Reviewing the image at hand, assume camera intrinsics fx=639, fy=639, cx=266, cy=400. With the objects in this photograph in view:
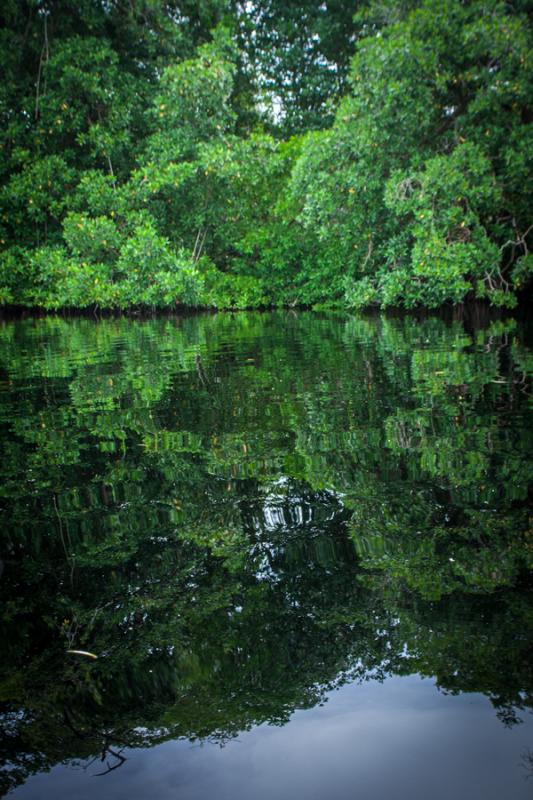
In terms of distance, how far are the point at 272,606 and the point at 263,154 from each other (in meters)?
20.4

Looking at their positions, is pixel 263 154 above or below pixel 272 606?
above

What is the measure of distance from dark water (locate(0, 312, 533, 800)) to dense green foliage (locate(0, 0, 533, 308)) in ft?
35.2

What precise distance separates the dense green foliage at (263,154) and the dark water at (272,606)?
10718 millimetres

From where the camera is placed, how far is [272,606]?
6.29 ft

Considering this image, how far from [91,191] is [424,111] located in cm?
1059

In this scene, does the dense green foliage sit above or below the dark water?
above

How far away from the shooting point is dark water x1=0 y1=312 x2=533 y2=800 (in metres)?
1.30

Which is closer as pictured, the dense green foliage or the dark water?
the dark water

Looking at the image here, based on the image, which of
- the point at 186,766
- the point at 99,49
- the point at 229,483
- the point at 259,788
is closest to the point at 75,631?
the point at 186,766

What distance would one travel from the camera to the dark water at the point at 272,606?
130cm

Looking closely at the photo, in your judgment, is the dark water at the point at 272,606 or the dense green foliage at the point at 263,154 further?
the dense green foliage at the point at 263,154

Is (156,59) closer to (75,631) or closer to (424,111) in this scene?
(424,111)

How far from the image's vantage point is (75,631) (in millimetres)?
1881

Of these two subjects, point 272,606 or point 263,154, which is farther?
point 263,154
